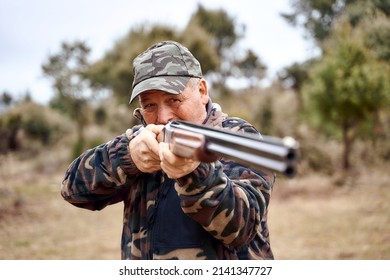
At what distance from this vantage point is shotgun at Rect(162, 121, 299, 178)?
1326 millimetres

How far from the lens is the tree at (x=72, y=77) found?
24484 millimetres

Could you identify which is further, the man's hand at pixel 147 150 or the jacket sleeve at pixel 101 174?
the jacket sleeve at pixel 101 174

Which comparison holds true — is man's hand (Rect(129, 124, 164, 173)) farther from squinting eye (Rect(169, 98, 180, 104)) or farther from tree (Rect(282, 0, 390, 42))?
tree (Rect(282, 0, 390, 42))

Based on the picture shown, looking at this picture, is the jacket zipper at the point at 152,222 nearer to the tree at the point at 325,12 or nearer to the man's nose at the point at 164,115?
the man's nose at the point at 164,115

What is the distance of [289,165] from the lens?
1.32 meters

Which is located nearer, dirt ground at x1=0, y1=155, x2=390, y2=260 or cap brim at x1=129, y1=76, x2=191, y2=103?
cap brim at x1=129, y1=76, x2=191, y2=103

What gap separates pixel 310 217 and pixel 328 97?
5936mm

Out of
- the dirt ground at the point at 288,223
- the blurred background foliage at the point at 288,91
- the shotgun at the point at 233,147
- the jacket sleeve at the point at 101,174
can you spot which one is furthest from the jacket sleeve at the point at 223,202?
the blurred background foliage at the point at 288,91

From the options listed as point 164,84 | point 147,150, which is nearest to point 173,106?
point 164,84

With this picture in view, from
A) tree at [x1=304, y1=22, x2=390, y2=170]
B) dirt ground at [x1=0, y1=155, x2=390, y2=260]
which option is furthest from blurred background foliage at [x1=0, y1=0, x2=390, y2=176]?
dirt ground at [x1=0, y1=155, x2=390, y2=260]

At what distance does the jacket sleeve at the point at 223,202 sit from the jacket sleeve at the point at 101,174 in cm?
38

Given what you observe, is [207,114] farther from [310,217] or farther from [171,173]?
[310,217]

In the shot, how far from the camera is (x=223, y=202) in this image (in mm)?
1897

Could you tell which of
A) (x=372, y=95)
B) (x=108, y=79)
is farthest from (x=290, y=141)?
(x=108, y=79)
